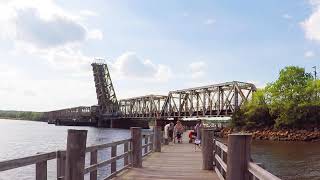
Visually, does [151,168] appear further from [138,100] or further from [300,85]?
[138,100]

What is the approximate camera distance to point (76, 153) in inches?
401

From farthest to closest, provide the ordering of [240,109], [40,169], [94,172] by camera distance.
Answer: [240,109]
[94,172]
[40,169]

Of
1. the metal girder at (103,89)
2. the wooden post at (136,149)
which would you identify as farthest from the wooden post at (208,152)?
the metal girder at (103,89)

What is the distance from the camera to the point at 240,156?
8961 mm

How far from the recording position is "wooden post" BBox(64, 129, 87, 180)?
10141mm

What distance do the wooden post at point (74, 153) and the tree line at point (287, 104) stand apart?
3568 inches

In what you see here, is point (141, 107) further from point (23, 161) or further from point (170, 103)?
point (23, 161)

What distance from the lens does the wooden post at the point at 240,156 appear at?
8938 millimetres

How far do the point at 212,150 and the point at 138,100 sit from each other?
165341 millimetres

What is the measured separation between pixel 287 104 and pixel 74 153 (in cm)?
9427

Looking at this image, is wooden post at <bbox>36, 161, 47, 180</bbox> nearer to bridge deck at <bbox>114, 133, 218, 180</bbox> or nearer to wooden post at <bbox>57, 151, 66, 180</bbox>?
wooden post at <bbox>57, 151, 66, 180</bbox>

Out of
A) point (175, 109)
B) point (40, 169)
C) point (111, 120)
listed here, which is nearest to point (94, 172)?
point (40, 169)

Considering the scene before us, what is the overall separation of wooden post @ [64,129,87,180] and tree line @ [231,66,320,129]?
9064 centimetres

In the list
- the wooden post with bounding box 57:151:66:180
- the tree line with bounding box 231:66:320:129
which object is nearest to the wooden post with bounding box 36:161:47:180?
the wooden post with bounding box 57:151:66:180
